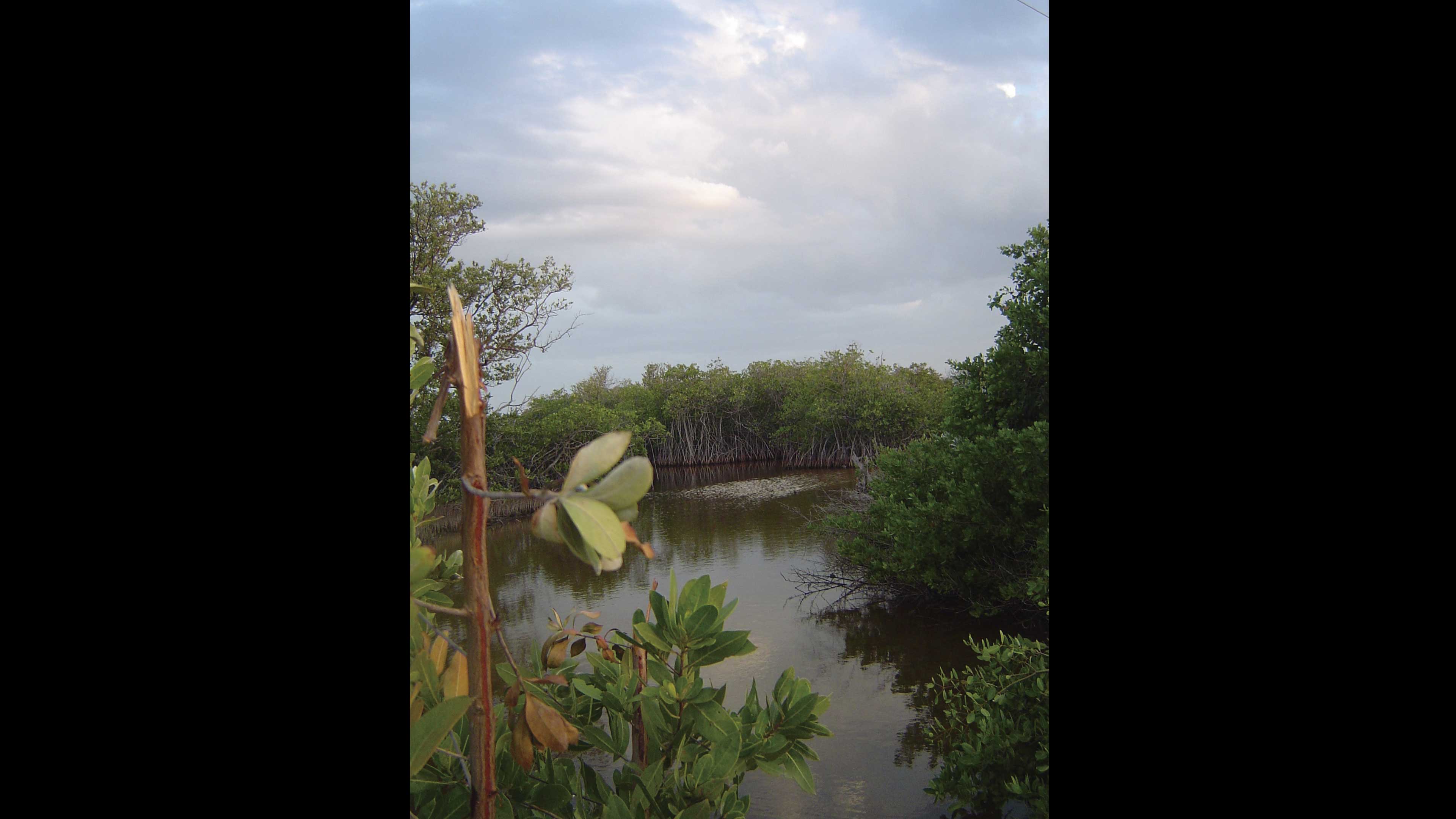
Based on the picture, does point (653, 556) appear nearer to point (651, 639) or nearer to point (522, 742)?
point (522, 742)

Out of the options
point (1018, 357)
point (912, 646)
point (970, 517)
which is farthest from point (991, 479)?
point (912, 646)

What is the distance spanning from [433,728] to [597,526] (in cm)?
19

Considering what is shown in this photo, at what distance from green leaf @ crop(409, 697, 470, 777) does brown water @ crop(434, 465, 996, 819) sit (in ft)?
3.11

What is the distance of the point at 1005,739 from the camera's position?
5.64 feet

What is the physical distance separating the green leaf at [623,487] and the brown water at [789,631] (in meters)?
1.07

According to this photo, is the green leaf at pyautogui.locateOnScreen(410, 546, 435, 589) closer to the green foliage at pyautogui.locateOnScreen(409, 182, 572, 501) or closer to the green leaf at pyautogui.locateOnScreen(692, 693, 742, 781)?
the green leaf at pyautogui.locateOnScreen(692, 693, 742, 781)

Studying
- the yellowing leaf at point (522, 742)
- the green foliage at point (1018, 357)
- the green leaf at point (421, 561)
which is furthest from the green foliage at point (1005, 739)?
the green leaf at point (421, 561)

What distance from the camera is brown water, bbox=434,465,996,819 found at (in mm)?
2242

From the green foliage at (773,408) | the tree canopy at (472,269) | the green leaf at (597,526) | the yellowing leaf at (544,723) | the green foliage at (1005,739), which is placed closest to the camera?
the green leaf at (597,526)

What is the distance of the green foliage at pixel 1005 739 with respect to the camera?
1678 mm

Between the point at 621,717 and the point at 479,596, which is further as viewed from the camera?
the point at 621,717

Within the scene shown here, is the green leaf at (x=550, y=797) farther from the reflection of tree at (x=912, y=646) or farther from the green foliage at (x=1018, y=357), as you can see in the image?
the reflection of tree at (x=912, y=646)
